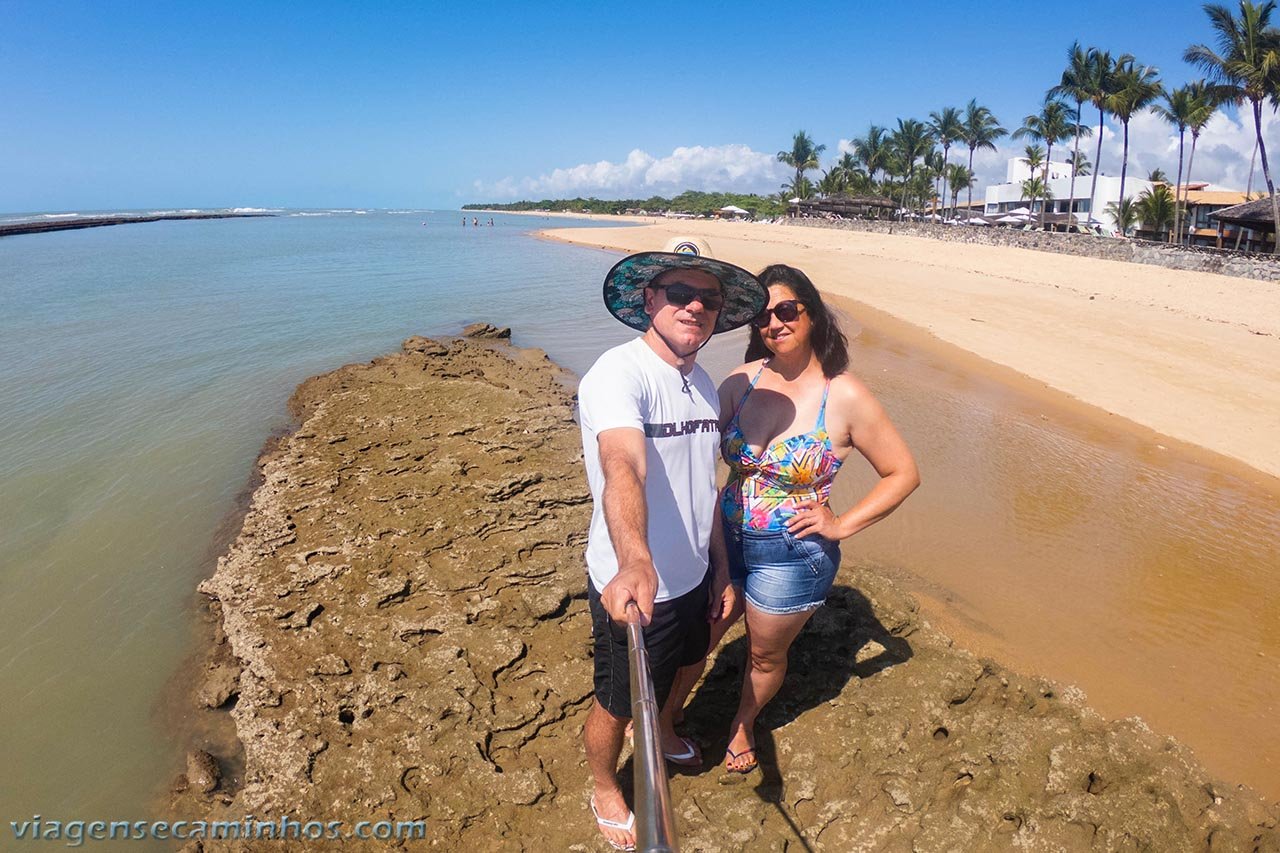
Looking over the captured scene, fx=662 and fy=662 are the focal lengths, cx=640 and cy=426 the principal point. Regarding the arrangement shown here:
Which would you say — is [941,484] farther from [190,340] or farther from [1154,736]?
[190,340]

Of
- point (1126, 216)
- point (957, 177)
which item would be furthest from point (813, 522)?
point (957, 177)

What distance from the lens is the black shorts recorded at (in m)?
2.03

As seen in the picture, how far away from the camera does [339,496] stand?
5.07 meters

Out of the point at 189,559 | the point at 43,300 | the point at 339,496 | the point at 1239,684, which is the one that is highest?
the point at 43,300

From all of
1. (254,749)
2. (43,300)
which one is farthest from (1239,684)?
(43,300)

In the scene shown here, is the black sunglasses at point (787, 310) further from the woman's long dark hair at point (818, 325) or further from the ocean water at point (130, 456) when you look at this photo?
the ocean water at point (130, 456)

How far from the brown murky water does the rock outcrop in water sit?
0.96 meters

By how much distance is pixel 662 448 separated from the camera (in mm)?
1878

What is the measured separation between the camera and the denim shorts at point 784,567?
2242mm

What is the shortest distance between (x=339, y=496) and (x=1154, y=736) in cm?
501

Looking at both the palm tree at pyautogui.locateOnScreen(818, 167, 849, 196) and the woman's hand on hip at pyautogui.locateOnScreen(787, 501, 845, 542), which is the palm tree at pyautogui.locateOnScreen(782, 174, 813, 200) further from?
the woman's hand on hip at pyautogui.locateOnScreen(787, 501, 845, 542)

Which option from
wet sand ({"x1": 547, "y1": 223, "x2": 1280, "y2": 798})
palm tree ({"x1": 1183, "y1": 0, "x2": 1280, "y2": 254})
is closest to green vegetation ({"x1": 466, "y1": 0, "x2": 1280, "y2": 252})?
palm tree ({"x1": 1183, "y1": 0, "x2": 1280, "y2": 254})

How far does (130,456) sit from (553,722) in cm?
633

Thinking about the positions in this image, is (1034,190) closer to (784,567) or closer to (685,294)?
(784,567)
